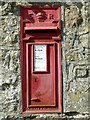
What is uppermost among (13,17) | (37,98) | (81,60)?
(13,17)

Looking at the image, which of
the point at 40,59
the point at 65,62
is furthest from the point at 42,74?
the point at 65,62

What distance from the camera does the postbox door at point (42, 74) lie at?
21.4 feet

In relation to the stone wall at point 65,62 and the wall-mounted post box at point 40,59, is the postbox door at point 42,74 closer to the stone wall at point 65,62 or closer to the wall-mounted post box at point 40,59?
the wall-mounted post box at point 40,59

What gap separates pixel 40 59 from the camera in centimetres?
654

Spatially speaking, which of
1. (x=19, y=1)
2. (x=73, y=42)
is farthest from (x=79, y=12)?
(x=19, y=1)

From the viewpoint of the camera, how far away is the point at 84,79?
656 cm

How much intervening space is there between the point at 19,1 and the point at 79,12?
0.88 metres

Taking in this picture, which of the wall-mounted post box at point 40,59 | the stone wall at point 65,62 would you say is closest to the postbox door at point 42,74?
the wall-mounted post box at point 40,59

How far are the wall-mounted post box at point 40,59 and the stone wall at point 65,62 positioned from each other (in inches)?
3.1

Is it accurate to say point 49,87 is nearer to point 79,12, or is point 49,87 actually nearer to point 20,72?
point 20,72

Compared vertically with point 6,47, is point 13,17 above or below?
above

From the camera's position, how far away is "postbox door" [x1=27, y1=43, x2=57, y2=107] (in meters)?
6.53

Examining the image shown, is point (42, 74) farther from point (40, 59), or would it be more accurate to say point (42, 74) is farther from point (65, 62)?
point (65, 62)

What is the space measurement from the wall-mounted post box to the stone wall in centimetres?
8
